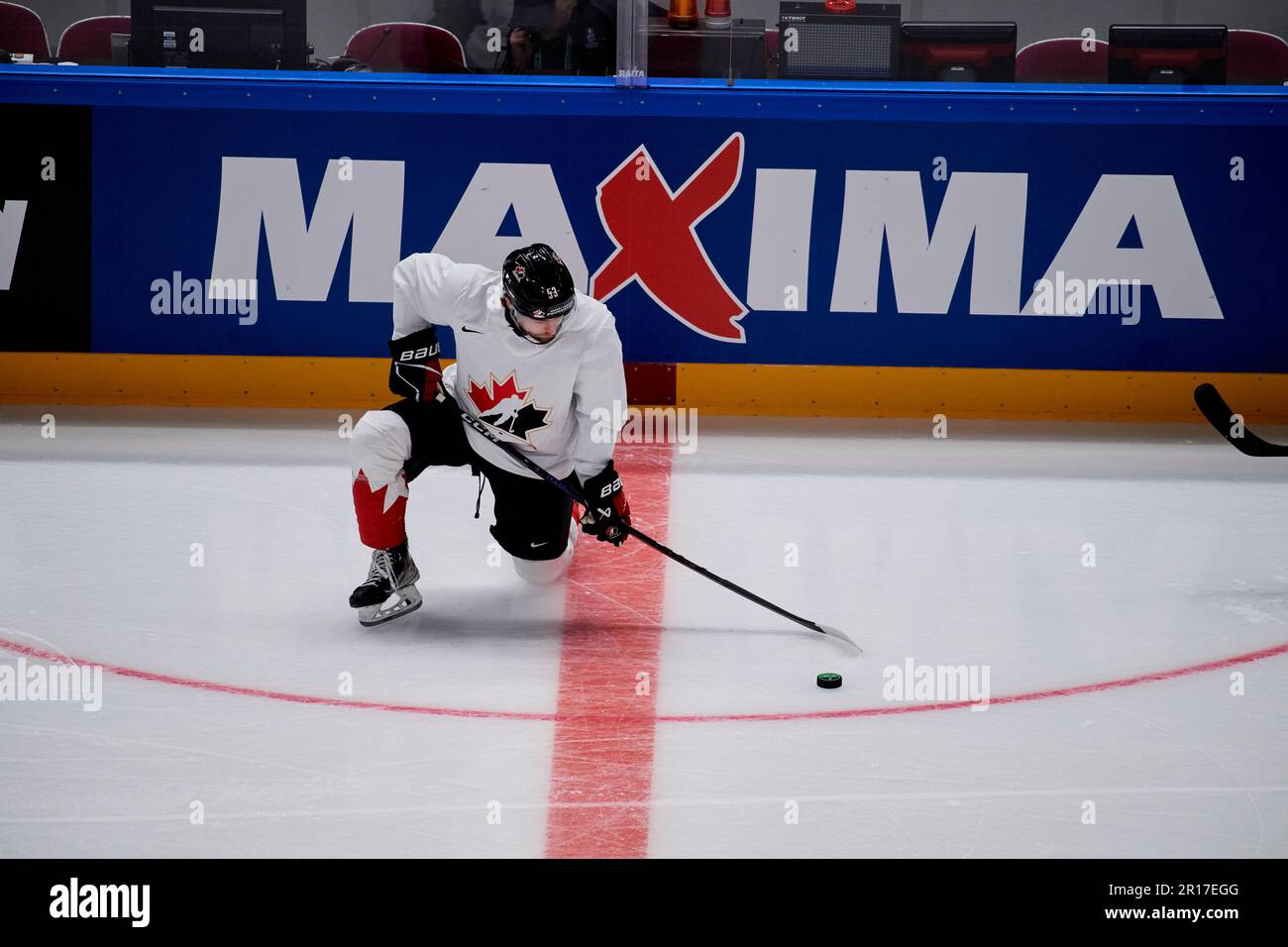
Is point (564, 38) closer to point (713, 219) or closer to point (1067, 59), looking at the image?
point (713, 219)

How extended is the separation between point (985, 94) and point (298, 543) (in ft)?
10.4

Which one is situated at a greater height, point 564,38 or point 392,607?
point 564,38

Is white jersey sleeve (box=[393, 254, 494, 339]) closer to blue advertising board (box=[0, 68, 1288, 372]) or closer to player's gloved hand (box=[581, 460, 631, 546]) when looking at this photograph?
player's gloved hand (box=[581, 460, 631, 546])

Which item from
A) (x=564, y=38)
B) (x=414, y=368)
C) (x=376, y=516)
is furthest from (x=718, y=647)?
(x=564, y=38)

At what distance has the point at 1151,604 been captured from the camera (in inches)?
A: 164

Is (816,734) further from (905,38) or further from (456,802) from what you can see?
(905,38)

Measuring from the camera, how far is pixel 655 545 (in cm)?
395

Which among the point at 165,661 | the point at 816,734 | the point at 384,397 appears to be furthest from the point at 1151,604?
A: the point at 384,397

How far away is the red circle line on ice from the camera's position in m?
3.32

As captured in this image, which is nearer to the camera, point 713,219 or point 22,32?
point 22,32

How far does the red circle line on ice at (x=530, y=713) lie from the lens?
10.9 feet

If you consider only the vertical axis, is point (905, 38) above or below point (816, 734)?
above

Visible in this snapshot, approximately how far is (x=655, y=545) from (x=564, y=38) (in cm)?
276

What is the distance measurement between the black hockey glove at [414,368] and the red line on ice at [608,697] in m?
0.69
